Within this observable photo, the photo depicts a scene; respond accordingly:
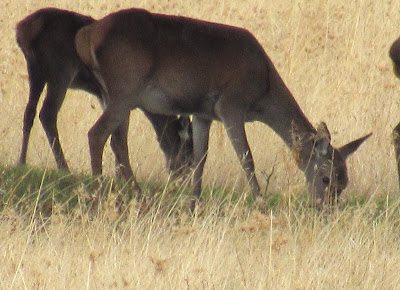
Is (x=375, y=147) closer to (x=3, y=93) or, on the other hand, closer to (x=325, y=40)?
(x=325, y=40)

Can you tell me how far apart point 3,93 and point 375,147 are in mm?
4388

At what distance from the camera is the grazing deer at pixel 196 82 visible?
834cm

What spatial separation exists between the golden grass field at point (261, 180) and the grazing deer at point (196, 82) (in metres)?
0.35

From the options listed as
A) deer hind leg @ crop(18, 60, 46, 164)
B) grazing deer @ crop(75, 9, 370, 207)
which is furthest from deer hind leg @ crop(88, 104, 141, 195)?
deer hind leg @ crop(18, 60, 46, 164)

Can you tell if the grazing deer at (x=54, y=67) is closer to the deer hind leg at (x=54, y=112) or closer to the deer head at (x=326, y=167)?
the deer hind leg at (x=54, y=112)

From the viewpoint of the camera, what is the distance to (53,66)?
9.49 meters

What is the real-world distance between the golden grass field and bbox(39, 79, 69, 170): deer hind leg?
1.25 ft

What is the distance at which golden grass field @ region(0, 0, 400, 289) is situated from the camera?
572 cm

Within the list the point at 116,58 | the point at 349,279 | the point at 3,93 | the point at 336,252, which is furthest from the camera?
the point at 3,93

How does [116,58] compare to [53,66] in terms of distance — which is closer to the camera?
[116,58]

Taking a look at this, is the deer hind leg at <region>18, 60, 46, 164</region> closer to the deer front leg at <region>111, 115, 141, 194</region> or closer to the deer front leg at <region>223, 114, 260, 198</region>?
the deer front leg at <region>111, 115, 141, 194</region>

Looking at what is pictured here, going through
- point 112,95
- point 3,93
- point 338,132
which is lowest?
point 3,93

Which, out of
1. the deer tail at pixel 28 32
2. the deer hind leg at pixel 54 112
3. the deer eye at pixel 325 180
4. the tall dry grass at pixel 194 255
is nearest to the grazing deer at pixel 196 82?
the deer eye at pixel 325 180

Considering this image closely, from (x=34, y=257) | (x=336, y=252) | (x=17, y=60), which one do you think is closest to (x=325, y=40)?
(x=17, y=60)
